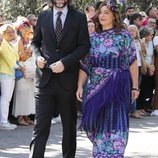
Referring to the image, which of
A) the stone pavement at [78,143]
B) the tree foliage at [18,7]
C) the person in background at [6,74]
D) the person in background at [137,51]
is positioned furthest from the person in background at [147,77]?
the tree foliage at [18,7]

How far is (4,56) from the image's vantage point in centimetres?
799

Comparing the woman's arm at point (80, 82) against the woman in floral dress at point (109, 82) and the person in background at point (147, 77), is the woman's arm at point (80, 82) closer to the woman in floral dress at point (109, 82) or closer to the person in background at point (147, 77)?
the woman in floral dress at point (109, 82)

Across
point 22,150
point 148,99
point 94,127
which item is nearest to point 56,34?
point 94,127

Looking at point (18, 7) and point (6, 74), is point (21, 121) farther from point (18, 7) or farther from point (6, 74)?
point (18, 7)

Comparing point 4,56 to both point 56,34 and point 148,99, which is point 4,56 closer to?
point 56,34

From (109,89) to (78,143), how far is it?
2.16 meters

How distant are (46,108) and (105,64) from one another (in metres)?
0.77

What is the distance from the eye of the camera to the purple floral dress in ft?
16.8

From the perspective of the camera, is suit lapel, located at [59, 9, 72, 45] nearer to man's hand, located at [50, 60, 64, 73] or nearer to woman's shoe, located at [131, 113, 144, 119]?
man's hand, located at [50, 60, 64, 73]

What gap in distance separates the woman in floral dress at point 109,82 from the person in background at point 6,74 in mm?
3013

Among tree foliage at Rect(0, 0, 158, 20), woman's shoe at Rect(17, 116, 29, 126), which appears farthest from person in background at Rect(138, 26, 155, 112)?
tree foliage at Rect(0, 0, 158, 20)

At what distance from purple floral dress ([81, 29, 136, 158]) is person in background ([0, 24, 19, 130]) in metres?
3.02

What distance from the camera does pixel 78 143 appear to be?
712 centimetres

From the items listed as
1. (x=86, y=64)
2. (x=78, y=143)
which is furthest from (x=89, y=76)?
(x=78, y=143)
